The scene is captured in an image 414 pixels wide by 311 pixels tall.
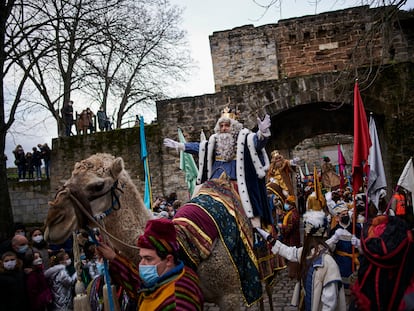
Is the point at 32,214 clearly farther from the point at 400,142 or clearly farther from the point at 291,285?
the point at 400,142

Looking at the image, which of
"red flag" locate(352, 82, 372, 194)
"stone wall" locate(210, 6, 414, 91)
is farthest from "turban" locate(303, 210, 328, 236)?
"stone wall" locate(210, 6, 414, 91)

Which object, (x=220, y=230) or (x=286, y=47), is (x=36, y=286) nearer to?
Answer: (x=220, y=230)

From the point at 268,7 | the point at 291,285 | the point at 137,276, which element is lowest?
the point at 291,285

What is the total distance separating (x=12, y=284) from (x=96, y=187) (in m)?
2.18

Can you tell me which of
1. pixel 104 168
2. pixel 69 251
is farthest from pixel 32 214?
pixel 104 168

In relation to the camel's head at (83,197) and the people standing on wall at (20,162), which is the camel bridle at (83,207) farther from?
the people standing on wall at (20,162)

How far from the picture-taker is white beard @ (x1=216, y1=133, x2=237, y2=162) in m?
5.39

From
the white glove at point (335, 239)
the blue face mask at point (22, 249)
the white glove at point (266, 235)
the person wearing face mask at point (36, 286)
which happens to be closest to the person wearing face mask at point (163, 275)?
the white glove at point (266, 235)

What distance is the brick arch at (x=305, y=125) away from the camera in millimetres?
15094

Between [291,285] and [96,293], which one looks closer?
[96,293]

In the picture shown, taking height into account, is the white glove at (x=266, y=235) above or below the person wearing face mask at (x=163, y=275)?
below

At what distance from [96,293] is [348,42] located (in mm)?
18520

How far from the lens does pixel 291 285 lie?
26.7 feet

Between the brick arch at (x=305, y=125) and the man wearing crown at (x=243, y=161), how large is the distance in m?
9.52
